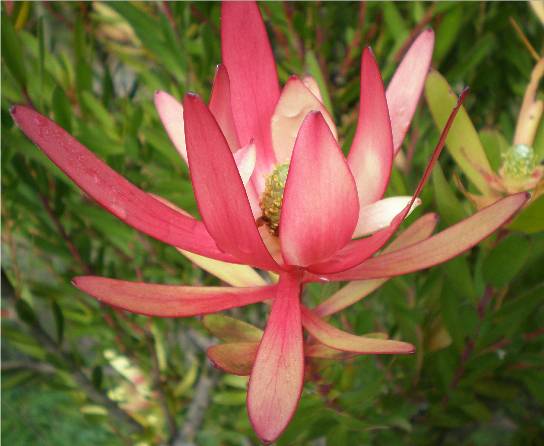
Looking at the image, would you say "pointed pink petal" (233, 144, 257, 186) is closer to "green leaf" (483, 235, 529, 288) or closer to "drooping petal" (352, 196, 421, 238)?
"drooping petal" (352, 196, 421, 238)

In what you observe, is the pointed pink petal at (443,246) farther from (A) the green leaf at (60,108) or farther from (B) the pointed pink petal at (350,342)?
(A) the green leaf at (60,108)

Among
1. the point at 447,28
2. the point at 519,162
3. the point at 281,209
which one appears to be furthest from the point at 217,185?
the point at 447,28

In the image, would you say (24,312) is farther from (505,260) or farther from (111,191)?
(505,260)

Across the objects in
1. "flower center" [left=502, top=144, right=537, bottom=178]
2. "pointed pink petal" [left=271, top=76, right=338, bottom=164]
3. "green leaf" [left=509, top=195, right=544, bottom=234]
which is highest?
"pointed pink petal" [left=271, top=76, right=338, bottom=164]

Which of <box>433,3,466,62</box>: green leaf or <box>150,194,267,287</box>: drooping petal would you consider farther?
<box>433,3,466,62</box>: green leaf

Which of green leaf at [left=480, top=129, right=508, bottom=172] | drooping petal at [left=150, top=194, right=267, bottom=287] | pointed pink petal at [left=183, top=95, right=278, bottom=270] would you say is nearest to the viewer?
pointed pink petal at [left=183, top=95, right=278, bottom=270]

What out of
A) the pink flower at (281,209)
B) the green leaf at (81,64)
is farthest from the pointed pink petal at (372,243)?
the green leaf at (81,64)

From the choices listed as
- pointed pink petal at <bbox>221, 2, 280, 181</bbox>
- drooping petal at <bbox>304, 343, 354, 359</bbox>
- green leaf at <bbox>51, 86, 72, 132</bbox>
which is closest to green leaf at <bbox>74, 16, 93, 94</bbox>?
green leaf at <bbox>51, 86, 72, 132</bbox>
